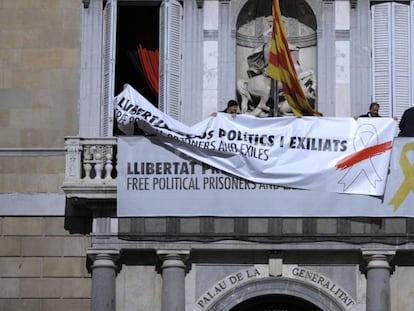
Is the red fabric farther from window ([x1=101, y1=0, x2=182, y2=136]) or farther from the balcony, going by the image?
the balcony

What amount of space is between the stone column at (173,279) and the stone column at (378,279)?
10.9 feet

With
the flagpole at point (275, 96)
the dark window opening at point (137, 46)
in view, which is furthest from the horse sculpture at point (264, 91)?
the dark window opening at point (137, 46)

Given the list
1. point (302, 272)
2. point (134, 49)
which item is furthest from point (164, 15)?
point (302, 272)

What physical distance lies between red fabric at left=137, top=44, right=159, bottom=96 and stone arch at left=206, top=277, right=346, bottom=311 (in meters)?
4.48

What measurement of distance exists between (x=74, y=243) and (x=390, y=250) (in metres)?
5.90

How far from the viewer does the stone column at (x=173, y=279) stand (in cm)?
2836

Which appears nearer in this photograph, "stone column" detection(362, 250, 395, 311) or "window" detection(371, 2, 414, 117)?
"stone column" detection(362, 250, 395, 311)

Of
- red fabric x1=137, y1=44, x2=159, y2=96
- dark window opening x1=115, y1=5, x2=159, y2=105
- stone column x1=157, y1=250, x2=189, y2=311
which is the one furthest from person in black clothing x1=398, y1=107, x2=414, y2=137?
dark window opening x1=115, y1=5, x2=159, y2=105

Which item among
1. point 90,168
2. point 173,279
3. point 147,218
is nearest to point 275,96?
point 147,218

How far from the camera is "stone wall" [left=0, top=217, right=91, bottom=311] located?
95.5ft

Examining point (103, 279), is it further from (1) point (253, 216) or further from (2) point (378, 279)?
(2) point (378, 279)

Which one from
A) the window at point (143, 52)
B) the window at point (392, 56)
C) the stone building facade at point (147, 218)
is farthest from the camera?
the window at point (392, 56)

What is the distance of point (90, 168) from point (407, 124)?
596cm

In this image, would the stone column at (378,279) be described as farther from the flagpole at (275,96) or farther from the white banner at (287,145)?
the flagpole at (275,96)
